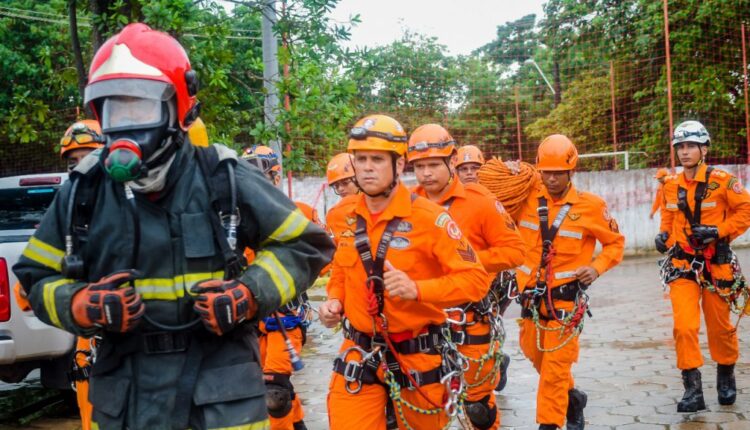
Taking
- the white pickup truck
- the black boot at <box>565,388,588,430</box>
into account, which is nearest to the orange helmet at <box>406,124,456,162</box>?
the black boot at <box>565,388,588,430</box>

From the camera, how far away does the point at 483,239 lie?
22.3 feet

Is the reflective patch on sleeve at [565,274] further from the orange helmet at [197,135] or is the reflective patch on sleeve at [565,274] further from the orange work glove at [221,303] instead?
the orange work glove at [221,303]

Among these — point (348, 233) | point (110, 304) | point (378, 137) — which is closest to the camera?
point (110, 304)

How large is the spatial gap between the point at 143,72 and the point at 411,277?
2.09m

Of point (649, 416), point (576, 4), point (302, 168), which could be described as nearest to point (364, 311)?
point (649, 416)

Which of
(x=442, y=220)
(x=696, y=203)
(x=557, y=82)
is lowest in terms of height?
(x=696, y=203)

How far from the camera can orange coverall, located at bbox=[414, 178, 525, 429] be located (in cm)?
658

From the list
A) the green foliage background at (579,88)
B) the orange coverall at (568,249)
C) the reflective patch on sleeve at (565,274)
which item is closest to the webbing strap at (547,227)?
the orange coverall at (568,249)

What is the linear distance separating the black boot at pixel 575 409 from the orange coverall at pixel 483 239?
2.53ft

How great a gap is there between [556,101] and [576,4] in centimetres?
453

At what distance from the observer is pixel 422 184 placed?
272 inches

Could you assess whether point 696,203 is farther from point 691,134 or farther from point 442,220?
point 442,220

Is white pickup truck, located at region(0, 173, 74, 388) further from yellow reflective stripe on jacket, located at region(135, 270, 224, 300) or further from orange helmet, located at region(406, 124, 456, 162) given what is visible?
yellow reflective stripe on jacket, located at region(135, 270, 224, 300)

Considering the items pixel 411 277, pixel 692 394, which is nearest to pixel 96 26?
pixel 411 277
